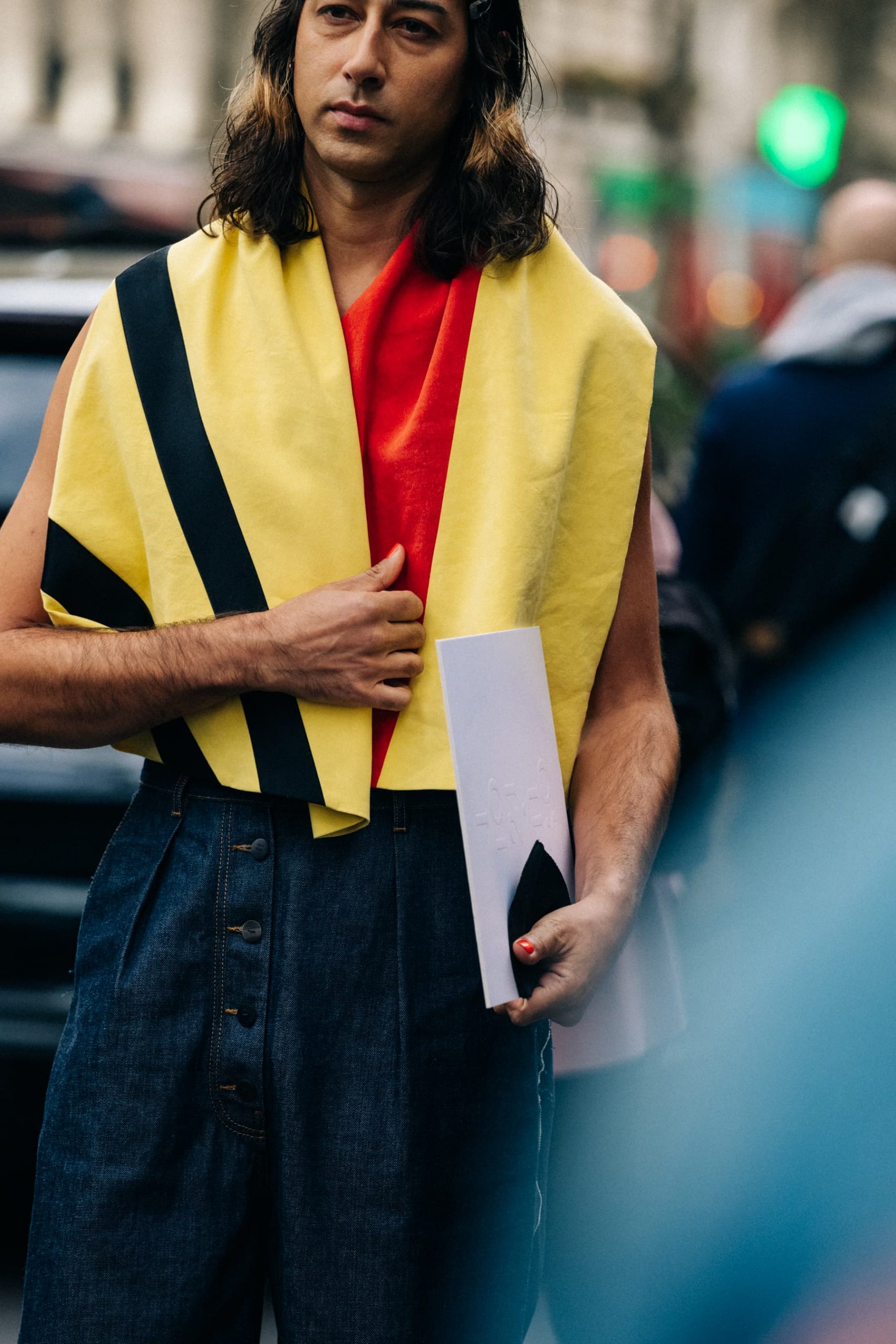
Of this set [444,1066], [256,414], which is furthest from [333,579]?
[444,1066]

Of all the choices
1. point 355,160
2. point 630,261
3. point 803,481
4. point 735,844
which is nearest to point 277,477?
point 355,160

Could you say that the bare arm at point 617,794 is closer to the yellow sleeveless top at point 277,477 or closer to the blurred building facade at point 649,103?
the yellow sleeveless top at point 277,477

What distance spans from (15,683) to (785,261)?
2544 centimetres

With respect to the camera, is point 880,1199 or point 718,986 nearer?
point 880,1199

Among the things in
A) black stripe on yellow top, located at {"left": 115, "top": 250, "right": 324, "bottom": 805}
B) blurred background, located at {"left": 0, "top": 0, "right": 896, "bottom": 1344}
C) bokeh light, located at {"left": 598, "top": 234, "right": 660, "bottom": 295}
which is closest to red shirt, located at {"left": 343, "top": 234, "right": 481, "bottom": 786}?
black stripe on yellow top, located at {"left": 115, "top": 250, "right": 324, "bottom": 805}

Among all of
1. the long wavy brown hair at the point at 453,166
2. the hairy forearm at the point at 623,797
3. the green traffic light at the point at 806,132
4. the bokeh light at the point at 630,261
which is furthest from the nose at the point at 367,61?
the bokeh light at the point at 630,261

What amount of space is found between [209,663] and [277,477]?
0.77ft

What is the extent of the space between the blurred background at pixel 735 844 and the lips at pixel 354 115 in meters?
0.44

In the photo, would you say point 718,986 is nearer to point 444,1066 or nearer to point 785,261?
point 444,1066

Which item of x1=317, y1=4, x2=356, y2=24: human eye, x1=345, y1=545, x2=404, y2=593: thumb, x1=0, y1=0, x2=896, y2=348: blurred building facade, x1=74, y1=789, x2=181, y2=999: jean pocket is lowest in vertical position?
x1=74, y1=789, x2=181, y2=999: jean pocket

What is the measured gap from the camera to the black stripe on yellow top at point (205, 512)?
1869 millimetres

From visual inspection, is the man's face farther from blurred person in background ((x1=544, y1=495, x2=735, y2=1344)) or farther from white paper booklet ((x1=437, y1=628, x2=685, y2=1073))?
blurred person in background ((x1=544, y1=495, x2=735, y2=1344))

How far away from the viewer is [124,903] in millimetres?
1948

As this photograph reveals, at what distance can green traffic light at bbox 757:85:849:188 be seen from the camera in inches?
470
